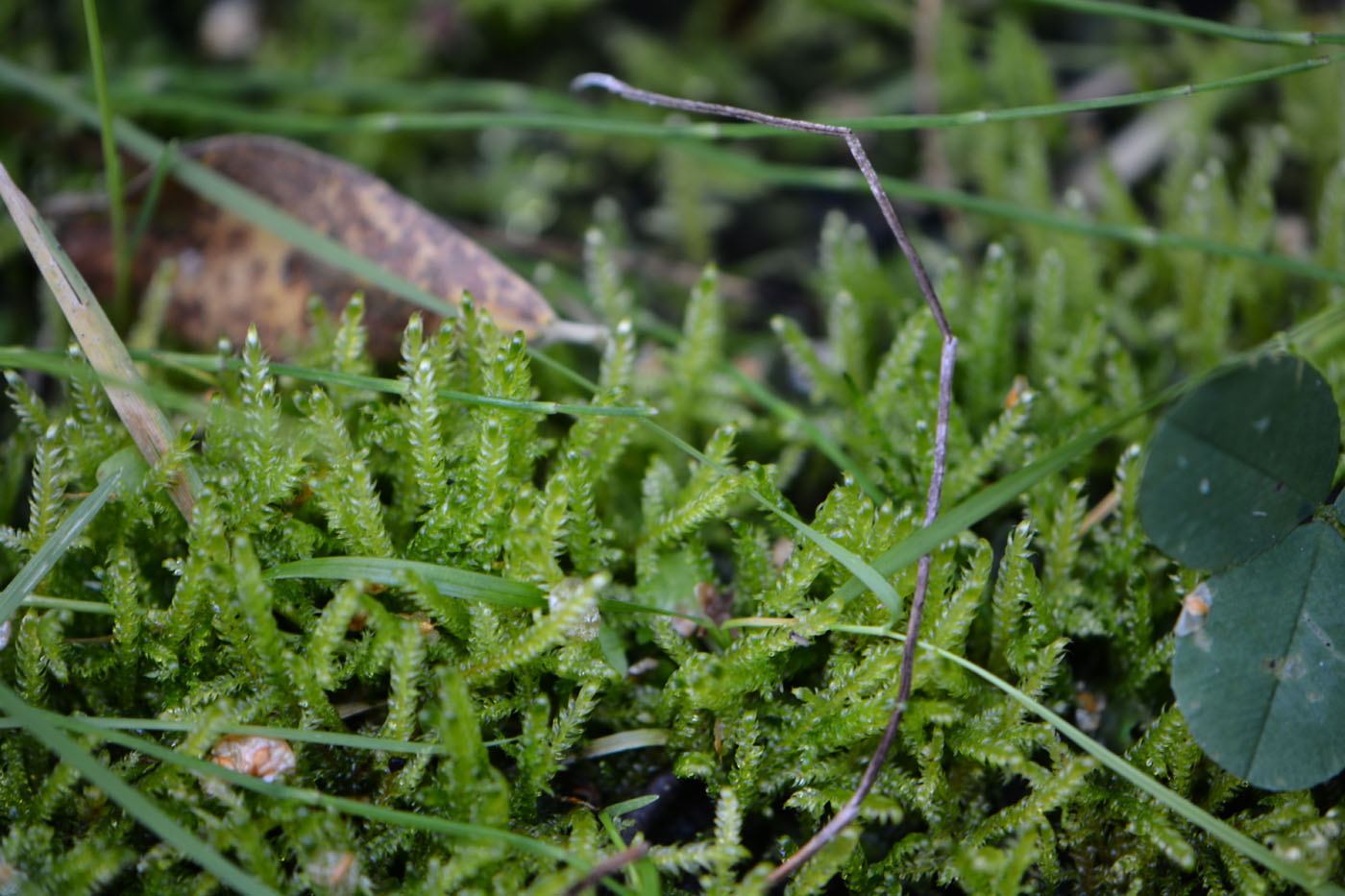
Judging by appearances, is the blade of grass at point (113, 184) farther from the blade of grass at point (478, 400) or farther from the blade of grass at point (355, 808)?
the blade of grass at point (355, 808)

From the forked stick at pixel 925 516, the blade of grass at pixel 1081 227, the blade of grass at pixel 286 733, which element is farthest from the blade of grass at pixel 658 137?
the blade of grass at pixel 286 733

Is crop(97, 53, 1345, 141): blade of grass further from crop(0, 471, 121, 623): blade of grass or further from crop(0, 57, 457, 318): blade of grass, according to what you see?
crop(0, 471, 121, 623): blade of grass

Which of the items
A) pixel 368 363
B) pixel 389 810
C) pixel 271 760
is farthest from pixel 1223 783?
pixel 368 363

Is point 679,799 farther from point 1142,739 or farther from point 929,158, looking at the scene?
point 929,158

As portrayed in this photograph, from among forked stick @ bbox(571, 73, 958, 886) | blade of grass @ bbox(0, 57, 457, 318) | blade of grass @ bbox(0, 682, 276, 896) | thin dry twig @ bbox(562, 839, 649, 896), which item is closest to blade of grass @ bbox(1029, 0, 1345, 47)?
forked stick @ bbox(571, 73, 958, 886)

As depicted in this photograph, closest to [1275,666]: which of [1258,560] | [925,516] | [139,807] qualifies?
[1258,560]

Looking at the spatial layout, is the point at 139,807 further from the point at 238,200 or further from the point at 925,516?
the point at 238,200

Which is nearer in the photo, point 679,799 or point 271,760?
point 271,760

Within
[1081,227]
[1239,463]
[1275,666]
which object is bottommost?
[1275,666]
